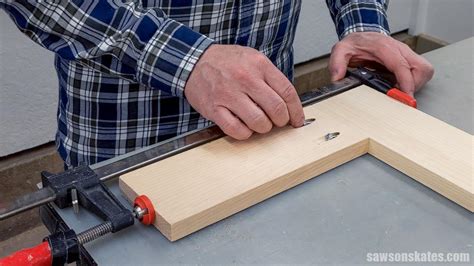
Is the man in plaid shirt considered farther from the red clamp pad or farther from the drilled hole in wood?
the red clamp pad

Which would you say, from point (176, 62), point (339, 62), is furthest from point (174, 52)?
point (339, 62)

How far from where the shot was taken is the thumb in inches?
42.5

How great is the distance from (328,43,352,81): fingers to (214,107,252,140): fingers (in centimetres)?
31

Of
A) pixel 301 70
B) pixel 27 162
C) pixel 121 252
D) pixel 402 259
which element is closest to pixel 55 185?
pixel 121 252

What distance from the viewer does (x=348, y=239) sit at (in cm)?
71

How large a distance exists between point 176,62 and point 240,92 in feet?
0.34

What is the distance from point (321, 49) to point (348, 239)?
6.30 feet

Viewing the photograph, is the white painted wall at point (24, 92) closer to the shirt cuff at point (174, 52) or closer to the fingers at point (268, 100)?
the shirt cuff at point (174, 52)

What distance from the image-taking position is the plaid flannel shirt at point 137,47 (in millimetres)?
856

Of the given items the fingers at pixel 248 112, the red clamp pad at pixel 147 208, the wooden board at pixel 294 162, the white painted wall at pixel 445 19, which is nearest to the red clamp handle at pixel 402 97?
the wooden board at pixel 294 162

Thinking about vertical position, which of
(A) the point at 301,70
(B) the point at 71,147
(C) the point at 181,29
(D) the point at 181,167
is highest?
(C) the point at 181,29

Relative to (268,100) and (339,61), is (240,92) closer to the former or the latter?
(268,100)

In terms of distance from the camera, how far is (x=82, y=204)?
0.74 meters

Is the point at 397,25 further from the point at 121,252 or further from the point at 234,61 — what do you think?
the point at 121,252
